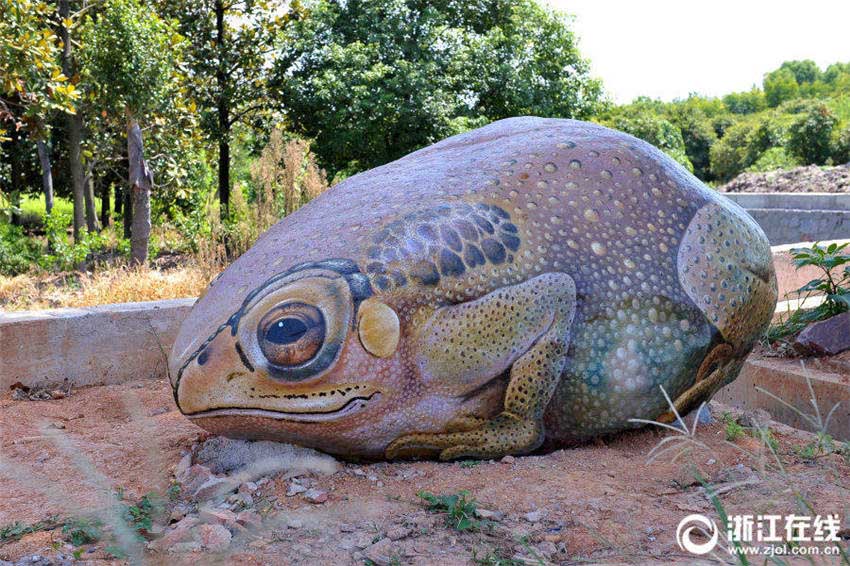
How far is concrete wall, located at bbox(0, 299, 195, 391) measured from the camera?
432cm

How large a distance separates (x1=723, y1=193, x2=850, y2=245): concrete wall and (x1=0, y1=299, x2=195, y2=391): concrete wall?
8.50 m

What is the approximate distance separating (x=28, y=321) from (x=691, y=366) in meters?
3.32

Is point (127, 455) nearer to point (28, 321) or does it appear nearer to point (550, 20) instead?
point (28, 321)

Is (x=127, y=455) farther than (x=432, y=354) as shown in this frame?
Yes

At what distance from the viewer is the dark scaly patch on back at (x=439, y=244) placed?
2.94 metres

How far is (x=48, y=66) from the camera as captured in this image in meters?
7.40

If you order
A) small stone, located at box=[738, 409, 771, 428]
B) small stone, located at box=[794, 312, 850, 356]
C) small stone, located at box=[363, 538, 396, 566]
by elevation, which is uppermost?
small stone, located at box=[794, 312, 850, 356]

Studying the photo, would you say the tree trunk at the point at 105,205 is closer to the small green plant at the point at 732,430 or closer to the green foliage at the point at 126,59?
the green foliage at the point at 126,59

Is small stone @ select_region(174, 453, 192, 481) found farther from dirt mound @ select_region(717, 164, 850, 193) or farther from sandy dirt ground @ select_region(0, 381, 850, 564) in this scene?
dirt mound @ select_region(717, 164, 850, 193)

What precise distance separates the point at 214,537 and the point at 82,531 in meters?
0.45

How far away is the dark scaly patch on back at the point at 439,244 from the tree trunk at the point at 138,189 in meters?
8.08

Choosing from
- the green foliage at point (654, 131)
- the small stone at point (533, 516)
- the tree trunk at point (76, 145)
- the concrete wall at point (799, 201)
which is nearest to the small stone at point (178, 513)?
the small stone at point (533, 516)

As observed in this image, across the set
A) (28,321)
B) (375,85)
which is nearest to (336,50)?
(375,85)

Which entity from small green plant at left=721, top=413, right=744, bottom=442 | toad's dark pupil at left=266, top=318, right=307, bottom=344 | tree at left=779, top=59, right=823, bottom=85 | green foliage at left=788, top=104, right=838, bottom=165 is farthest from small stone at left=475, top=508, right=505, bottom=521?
tree at left=779, top=59, right=823, bottom=85
